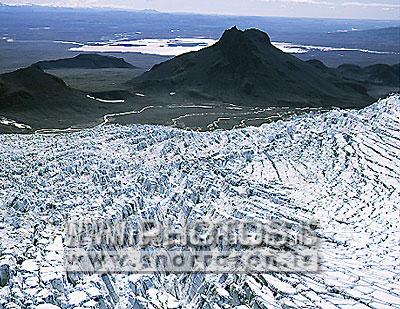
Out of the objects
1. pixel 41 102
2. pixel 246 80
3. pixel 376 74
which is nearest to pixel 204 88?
pixel 246 80

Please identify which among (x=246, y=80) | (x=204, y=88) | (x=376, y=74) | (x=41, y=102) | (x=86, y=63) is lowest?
(x=41, y=102)

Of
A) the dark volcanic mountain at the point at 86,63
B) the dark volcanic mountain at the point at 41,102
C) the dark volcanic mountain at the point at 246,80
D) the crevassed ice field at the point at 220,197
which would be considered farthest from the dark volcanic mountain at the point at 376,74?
the crevassed ice field at the point at 220,197

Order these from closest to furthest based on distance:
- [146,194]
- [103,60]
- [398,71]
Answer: [146,194] < [398,71] < [103,60]

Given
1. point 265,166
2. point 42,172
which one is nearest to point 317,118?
point 265,166

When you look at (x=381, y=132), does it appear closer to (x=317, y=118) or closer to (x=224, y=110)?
(x=317, y=118)

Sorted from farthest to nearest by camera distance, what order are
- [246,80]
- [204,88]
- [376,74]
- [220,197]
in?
[376,74], [204,88], [246,80], [220,197]

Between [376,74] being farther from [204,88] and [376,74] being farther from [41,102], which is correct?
[41,102]

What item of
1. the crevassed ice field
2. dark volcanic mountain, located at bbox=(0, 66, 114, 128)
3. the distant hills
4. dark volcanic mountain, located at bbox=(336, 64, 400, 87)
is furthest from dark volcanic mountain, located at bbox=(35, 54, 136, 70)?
the crevassed ice field
